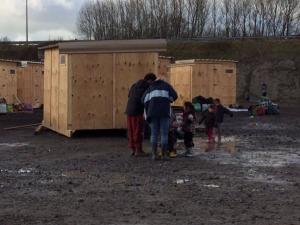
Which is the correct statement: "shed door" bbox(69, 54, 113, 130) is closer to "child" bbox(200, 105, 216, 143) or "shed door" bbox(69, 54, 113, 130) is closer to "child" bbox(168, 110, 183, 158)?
"child" bbox(200, 105, 216, 143)

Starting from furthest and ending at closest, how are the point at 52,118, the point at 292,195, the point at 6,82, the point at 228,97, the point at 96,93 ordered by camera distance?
the point at 228,97, the point at 6,82, the point at 52,118, the point at 96,93, the point at 292,195

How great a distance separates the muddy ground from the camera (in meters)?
8.31

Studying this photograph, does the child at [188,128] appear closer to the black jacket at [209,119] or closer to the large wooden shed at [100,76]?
the black jacket at [209,119]

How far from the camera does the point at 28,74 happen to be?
123ft

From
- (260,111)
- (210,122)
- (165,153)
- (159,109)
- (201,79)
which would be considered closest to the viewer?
(159,109)

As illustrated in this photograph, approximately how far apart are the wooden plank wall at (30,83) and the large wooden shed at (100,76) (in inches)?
725

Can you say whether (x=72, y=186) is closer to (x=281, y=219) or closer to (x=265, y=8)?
(x=281, y=219)

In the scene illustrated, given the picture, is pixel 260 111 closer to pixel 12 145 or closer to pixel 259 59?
pixel 12 145

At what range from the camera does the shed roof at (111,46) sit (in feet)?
62.2

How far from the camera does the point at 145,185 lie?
10672 mm

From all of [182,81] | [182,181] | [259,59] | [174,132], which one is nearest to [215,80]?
[182,81]

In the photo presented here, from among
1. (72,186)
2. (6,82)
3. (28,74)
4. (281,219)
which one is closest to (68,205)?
(72,186)

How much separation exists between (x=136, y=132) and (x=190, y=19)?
234 feet

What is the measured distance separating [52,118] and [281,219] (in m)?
13.7
